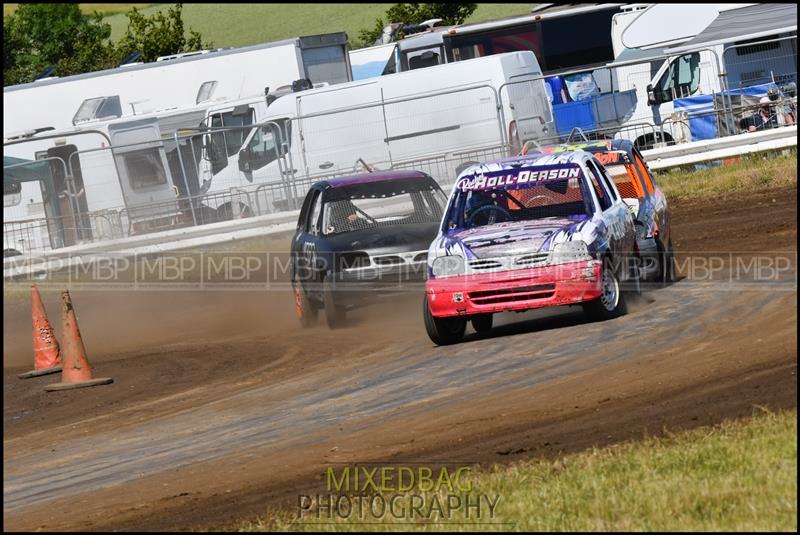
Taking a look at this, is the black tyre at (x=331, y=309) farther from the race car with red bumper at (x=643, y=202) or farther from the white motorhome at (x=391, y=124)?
the white motorhome at (x=391, y=124)

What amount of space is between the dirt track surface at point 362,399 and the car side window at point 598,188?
1.01 m

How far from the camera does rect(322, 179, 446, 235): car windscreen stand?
13.8 meters

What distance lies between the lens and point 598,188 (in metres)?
11.9

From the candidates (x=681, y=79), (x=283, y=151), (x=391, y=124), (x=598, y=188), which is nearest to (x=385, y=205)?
(x=598, y=188)

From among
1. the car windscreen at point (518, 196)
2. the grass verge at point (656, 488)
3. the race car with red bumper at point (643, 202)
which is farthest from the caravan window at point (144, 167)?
the grass verge at point (656, 488)

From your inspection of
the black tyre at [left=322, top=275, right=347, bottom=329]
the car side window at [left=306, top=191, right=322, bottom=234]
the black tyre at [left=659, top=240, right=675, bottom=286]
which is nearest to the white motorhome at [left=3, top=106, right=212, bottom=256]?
the car side window at [left=306, top=191, right=322, bottom=234]

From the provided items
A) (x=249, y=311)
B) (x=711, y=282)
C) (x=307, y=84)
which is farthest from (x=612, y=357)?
(x=307, y=84)

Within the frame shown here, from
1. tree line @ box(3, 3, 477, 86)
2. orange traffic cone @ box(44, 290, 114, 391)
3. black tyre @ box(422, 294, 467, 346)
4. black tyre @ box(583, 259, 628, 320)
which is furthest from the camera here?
tree line @ box(3, 3, 477, 86)

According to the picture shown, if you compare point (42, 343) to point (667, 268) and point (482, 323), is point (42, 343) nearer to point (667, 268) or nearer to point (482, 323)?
point (482, 323)

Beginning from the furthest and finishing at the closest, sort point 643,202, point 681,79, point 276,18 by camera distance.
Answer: point 276,18
point 681,79
point 643,202

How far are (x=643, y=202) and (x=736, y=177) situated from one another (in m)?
7.54

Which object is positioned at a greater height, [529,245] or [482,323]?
[529,245]

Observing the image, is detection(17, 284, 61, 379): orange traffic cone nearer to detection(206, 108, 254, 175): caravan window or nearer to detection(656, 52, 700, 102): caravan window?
detection(206, 108, 254, 175): caravan window

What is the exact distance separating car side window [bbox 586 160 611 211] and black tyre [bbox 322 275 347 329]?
2971 mm
